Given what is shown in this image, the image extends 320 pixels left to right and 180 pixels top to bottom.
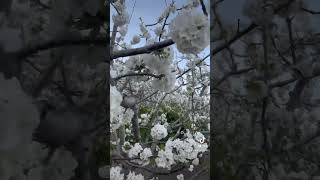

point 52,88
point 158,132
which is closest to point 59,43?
point 52,88

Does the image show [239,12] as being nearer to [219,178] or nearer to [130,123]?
[219,178]

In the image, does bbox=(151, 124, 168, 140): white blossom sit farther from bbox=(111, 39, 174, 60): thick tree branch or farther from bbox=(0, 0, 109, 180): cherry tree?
bbox=(0, 0, 109, 180): cherry tree

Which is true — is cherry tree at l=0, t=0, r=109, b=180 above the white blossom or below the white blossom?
above

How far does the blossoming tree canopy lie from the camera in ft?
3.77

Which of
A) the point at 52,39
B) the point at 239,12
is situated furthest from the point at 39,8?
the point at 239,12

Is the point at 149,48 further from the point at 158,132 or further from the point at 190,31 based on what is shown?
the point at 158,132

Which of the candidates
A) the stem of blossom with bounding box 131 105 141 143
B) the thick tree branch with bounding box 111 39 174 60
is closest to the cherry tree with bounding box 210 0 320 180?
the thick tree branch with bounding box 111 39 174 60

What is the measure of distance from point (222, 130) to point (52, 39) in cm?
39

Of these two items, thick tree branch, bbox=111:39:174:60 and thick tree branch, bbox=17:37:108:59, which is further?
thick tree branch, bbox=111:39:174:60

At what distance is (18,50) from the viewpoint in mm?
679

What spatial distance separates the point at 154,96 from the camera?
140 centimetres

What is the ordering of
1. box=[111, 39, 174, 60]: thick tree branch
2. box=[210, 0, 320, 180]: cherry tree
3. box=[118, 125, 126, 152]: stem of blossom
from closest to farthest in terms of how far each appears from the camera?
box=[210, 0, 320, 180]: cherry tree, box=[111, 39, 174, 60]: thick tree branch, box=[118, 125, 126, 152]: stem of blossom

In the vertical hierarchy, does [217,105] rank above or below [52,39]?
below

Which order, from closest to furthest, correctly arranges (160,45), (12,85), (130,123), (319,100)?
1. (12,85)
2. (319,100)
3. (160,45)
4. (130,123)
